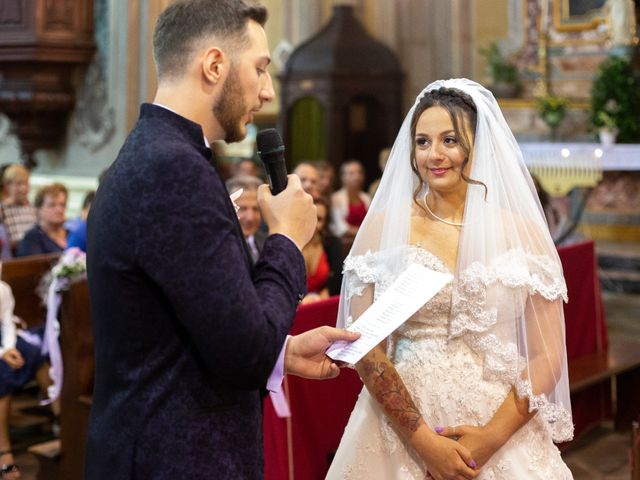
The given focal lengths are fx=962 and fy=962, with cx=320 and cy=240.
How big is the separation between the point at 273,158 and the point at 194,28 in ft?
0.99

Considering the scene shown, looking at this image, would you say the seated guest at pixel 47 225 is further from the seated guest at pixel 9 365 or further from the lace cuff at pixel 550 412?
the lace cuff at pixel 550 412

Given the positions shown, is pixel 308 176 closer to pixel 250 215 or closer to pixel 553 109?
pixel 250 215

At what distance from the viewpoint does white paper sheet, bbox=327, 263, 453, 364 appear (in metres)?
2.02

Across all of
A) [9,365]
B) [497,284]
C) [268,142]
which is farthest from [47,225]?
[268,142]

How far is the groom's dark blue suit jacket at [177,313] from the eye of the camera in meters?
1.60

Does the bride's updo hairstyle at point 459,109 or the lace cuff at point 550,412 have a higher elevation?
the bride's updo hairstyle at point 459,109

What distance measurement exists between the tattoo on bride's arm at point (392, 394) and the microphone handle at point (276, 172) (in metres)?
0.92

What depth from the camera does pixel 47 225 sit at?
6457 mm

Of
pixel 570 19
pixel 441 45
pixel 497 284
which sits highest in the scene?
pixel 570 19

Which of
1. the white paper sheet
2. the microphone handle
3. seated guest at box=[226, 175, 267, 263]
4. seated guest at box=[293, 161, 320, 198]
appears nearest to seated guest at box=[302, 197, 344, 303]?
seated guest at box=[226, 175, 267, 263]

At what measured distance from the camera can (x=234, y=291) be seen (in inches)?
63.0

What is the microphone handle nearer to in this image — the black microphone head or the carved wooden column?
the black microphone head

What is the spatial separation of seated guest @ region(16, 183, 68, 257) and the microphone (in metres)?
4.59

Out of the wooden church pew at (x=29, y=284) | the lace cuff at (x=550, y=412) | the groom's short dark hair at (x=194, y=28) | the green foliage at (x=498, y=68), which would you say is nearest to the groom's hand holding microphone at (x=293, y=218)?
the groom's short dark hair at (x=194, y=28)
